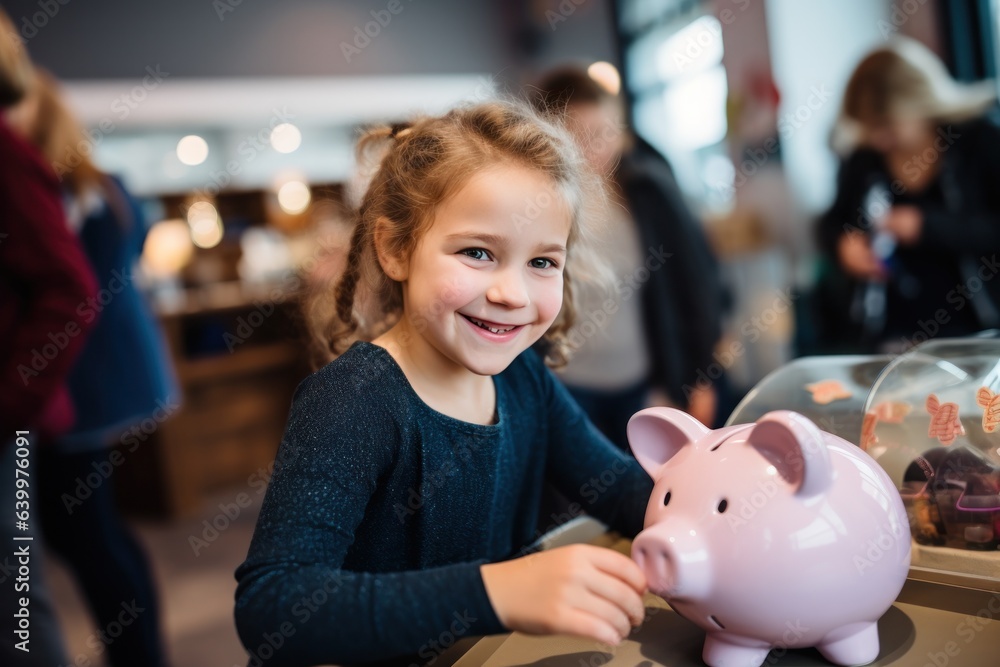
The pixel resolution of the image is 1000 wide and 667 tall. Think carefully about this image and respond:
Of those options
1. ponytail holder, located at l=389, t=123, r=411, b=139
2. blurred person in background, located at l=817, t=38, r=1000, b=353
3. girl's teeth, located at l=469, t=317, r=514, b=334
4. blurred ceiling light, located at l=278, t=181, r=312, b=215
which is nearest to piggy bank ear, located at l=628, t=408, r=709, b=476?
girl's teeth, located at l=469, t=317, r=514, b=334

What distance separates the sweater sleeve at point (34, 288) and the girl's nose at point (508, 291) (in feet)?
3.10

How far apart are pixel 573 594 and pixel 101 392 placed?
179 centimetres

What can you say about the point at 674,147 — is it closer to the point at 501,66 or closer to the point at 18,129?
the point at 501,66

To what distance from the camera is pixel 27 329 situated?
142 centimetres

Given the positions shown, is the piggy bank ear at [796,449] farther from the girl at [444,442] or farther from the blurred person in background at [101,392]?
the blurred person in background at [101,392]

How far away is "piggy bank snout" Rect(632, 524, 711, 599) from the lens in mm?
641

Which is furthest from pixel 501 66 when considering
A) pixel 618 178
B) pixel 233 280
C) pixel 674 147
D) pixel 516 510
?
pixel 516 510

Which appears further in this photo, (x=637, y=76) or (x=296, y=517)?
(x=637, y=76)

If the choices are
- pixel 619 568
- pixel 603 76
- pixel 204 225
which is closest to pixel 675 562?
pixel 619 568

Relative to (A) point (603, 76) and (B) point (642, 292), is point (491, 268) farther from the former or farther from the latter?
(B) point (642, 292)

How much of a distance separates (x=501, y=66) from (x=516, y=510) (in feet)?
16.1

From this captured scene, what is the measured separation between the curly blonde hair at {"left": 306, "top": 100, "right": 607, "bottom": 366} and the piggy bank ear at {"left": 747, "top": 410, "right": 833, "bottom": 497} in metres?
0.36

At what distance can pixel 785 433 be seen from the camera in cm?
63

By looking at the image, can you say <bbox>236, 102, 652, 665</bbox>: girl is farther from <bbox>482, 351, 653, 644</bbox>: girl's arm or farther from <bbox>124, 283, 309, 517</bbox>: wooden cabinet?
<bbox>124, 283, 309, 517</bbox>: wooden cabinet
